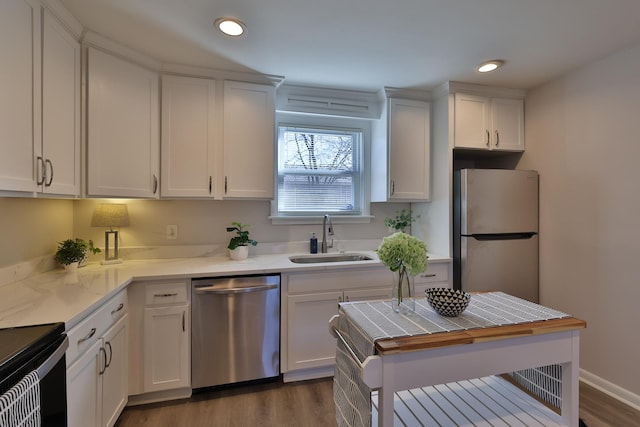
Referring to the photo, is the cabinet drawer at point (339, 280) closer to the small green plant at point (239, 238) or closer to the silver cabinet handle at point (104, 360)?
the small green plant at point (239, 238)

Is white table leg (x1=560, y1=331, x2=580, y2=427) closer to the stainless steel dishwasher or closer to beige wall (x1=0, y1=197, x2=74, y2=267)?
the stainless steel dishwasher

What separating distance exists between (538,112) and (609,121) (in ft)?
1.93

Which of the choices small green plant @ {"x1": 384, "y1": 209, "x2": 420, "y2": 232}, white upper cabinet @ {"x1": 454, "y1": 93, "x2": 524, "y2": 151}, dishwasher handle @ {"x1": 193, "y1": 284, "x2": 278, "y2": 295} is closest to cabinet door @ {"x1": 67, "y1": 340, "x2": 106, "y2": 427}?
dishwasher handle @ {"x1": 193, "y1": 284, "x2": 278, "y2": 295}

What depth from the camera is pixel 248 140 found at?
2.42m

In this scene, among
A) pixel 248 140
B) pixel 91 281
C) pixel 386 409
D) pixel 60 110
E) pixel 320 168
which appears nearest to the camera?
pixel 386 409

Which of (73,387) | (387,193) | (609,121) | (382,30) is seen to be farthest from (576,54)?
(73,387)

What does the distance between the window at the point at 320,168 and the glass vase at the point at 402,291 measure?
5.43 ft

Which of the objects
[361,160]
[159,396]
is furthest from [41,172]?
[361,160]

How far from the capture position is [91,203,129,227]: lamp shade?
2172mm

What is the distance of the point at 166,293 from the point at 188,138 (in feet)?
3.82

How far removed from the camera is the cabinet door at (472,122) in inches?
103

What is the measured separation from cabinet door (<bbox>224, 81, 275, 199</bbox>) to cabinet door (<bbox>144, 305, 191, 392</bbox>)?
3.20ft

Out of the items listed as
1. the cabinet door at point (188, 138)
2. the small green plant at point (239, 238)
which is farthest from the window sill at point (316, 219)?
the cabinet door at point (188, 138)

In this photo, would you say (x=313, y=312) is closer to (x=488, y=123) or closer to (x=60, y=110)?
(x=60, y=110)
